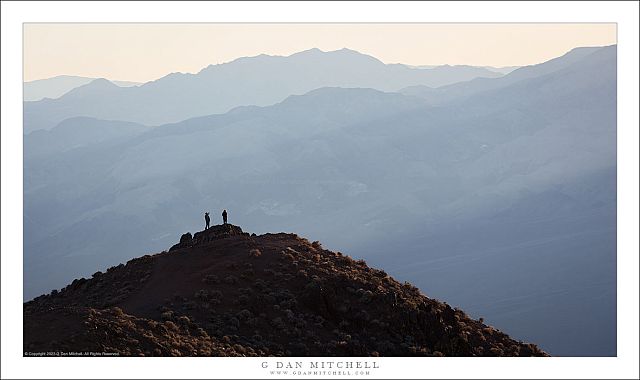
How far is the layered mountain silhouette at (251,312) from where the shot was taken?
99.3 ft

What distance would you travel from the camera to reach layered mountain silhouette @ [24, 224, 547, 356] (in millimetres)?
30266

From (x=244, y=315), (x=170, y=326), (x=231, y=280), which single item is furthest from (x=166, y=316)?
A: (x=231, y=280)

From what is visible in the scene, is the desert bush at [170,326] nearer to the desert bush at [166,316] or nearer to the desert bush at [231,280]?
the desert bush at [166,316]

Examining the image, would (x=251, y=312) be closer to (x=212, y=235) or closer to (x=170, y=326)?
(x=170, y=326)

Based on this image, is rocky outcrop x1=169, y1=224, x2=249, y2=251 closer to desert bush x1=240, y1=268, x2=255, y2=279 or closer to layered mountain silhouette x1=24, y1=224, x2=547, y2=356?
layered mountain silhouette x1=24, y1=224, x2=547, y2=356

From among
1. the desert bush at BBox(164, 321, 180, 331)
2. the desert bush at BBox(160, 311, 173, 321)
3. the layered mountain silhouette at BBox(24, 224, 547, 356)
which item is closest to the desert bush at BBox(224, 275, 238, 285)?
the layered mountain silhouette at BBox(24, 224, 547, 356)

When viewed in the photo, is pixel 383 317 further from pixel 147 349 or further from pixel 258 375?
pixel 147 349

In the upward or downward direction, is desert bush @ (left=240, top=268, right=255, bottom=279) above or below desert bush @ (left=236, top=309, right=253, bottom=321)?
above

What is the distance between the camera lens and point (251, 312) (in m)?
34.3

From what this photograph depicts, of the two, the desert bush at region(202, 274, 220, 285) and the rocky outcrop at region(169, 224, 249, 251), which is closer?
the desert bush at region(202, 274, 220, 285)

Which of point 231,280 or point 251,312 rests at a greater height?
point 231,280

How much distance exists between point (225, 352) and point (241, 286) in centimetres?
583

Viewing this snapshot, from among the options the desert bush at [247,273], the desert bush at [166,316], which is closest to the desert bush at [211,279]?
the desert bush at [247,273]

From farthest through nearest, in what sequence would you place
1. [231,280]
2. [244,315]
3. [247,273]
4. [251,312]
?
[247,273] → [231,280] → [251,312] → [244,315]
